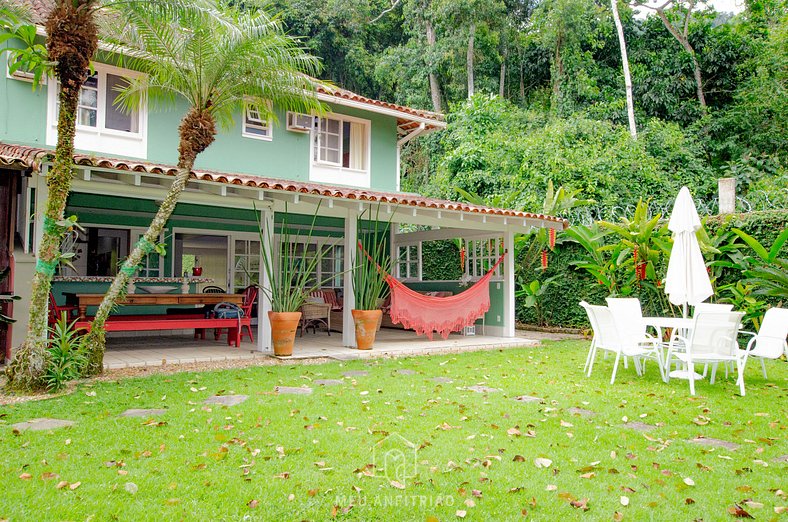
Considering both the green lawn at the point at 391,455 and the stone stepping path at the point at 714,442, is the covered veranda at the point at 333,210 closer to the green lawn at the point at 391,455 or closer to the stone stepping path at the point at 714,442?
the green lawn at the point at 391,455

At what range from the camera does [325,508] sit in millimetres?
3027

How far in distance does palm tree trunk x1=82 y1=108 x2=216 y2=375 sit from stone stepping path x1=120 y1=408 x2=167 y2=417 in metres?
1.92

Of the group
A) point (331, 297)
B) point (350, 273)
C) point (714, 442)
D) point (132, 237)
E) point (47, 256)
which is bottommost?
point (714, 442)

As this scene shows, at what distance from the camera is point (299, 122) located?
465 inches

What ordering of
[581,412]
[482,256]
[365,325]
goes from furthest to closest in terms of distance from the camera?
1. [482,256]
2. [365,325]
3. [581,412]

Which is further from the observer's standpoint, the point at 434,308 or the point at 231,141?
the point at 231,141

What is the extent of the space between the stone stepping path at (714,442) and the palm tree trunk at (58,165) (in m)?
5.94

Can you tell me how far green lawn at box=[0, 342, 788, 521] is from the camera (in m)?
3.07

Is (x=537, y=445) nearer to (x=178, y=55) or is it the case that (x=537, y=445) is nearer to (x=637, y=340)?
(x=637, y=340)

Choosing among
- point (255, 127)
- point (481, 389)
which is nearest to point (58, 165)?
point (481, 389)

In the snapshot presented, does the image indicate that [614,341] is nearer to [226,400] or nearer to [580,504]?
[580,504]

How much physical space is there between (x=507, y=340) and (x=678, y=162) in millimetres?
11613

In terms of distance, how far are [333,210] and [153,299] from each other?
3.14 meters

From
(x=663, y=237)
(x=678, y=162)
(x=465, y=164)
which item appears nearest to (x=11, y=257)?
(x=663, y=237)
